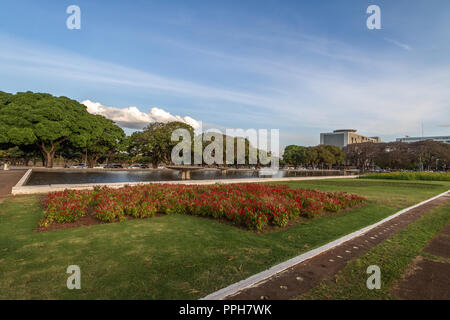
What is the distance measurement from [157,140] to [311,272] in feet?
157

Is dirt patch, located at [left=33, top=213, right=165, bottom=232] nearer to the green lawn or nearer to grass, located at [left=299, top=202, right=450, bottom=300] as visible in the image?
the green lawn

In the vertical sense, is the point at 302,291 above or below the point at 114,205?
below

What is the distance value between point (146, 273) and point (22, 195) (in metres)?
11.4

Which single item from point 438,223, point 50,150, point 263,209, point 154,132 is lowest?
point 438,223

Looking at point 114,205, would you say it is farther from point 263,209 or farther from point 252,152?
point 252,152

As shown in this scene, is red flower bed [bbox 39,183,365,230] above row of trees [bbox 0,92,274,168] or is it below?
below

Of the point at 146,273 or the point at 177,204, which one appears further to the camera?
the point at 177,204

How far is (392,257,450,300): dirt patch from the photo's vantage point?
11.5 ft

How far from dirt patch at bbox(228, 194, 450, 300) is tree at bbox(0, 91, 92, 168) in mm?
40896

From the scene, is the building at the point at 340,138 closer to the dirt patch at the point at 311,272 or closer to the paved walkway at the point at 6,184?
the paved walkway at the point at 6,184

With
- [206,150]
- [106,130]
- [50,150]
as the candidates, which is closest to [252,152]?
[206,150]

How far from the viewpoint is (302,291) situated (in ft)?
11.5
